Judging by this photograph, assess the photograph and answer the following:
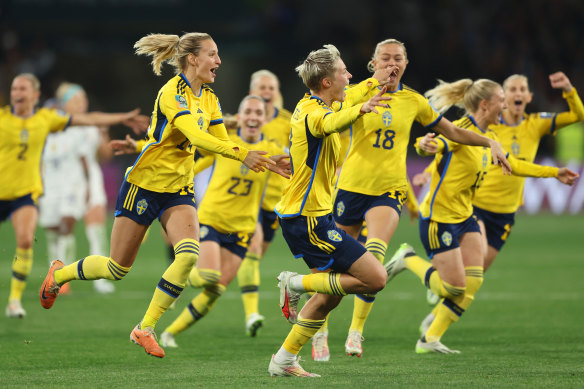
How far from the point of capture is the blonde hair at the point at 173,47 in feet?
22.3

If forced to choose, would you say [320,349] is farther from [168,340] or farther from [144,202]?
[144,202]

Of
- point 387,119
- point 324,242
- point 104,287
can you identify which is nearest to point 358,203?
point 387,119

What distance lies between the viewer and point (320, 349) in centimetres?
731

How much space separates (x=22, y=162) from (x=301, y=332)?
16.0 feet

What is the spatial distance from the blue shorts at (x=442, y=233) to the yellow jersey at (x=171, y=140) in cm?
212

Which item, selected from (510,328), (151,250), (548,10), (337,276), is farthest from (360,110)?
(548,10)

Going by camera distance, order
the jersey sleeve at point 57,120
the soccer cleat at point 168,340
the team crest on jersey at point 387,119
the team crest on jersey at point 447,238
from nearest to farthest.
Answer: the team crest on jersey at point 387,119
the team crest on jersey at point 447,238
the soccer cleat at point 168,340
the jersey sleeve at point 57,120

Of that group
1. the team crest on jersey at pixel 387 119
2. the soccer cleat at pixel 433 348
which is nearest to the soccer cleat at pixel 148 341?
the soccer cleat at pixel 433 348

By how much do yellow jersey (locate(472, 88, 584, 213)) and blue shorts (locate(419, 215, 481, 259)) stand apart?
1143 millimetres

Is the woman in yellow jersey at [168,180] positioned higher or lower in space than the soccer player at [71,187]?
higher

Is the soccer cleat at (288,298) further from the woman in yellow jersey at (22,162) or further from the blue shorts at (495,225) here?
the woman in yellow jersey at (22,162)

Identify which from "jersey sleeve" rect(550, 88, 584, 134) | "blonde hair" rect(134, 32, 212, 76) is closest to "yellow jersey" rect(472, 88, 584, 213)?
"jersey sleeve" rect(550, 88, 584, 134)

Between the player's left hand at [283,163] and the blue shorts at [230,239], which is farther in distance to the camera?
the blue shorts at [230,239]

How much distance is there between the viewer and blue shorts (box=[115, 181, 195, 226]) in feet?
22.3
